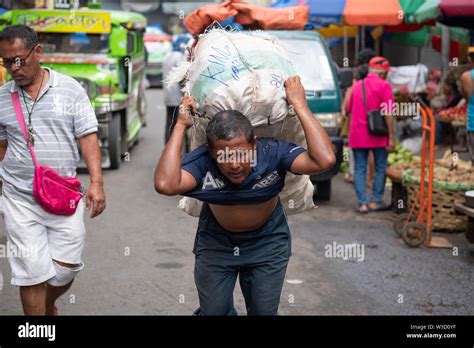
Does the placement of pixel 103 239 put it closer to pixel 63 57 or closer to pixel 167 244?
pixel 167 244

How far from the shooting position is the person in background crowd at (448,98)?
14.9m

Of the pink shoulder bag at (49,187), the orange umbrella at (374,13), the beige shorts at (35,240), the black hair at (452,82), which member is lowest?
the black hair at (452,82)

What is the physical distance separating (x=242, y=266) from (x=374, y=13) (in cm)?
938

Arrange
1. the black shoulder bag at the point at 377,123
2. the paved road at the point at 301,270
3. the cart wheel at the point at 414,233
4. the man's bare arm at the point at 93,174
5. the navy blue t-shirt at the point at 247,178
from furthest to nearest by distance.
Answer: the black shoulder bag at the point at 377,123 → the cart wheel at the point at 414,233 → the paved road at the point at 301,270 → the man's bare arm at the point at 93,174 → the navy blue t-shirt at the point at 247,178

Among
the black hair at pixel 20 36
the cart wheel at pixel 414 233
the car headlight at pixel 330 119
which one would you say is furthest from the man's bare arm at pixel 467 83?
Result: the black hair at pixel 20 36

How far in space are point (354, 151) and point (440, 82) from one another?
267 inches

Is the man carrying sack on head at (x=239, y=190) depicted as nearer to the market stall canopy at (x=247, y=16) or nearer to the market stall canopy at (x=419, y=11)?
the market stall canopy at (x=247, y=16)

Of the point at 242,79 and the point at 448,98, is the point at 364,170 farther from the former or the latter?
the point at 242,79

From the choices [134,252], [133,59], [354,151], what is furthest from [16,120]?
[133,59]

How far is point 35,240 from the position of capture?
4844 mm

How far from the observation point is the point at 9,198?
495 centimetres

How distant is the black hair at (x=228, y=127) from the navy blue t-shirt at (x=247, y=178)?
16cm

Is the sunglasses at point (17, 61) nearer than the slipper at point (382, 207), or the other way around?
the sunglasses at point (17, 61)

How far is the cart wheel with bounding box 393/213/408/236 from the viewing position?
8.96 meters
